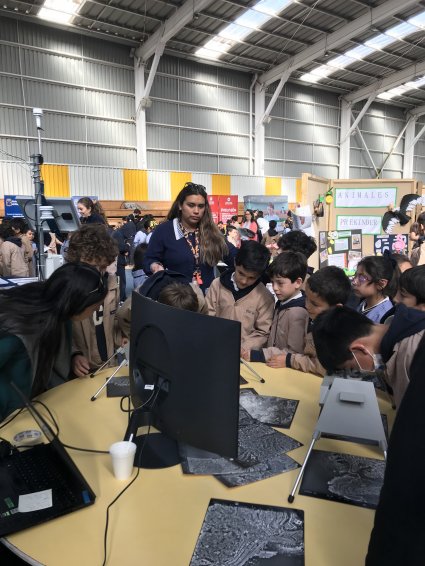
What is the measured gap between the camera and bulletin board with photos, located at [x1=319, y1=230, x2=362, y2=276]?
166 inches

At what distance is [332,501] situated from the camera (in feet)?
3.35

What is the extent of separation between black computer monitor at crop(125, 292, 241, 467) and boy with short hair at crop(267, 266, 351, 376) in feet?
2.71

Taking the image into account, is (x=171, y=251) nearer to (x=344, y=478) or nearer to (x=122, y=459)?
(x=122, y=459)

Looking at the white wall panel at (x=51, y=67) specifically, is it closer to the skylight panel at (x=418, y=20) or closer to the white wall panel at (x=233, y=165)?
the white wall panel at (x=233, y=165)

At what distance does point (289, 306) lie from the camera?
2.25 m

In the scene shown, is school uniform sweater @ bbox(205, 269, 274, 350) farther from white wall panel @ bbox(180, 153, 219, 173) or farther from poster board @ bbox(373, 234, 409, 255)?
white wall panel @ bbox(180, 153, 219, 173)

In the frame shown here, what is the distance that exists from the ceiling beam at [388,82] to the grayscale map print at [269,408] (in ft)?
52.0

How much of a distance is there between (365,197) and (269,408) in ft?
10.8

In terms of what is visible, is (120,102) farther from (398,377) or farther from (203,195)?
(398,377)

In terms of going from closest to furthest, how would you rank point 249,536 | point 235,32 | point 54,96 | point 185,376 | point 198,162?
point 249,536 < point 185,376 < point 54,96 < point 235,32 < point 198,162

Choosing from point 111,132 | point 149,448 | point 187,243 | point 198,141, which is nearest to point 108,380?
point 149,448

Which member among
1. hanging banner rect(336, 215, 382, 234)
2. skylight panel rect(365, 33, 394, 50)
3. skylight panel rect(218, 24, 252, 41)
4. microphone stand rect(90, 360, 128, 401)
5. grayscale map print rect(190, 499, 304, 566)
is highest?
skylight panel rect(365, 33, 394, 50)

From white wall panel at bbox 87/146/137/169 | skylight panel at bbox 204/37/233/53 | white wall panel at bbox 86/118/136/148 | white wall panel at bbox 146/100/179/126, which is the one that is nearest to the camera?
white wall panel at bbox 86/118/136/148

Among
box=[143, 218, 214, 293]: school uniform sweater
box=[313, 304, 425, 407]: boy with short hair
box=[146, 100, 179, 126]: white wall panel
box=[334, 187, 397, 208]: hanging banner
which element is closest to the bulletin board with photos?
box=[334, 187, 397, 208]: hanging banner
